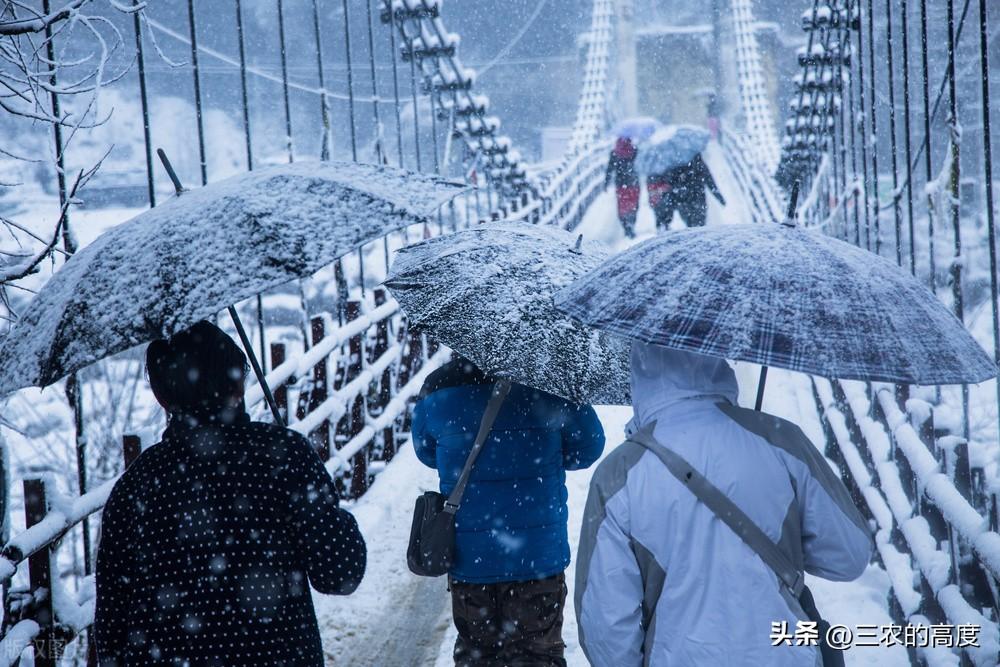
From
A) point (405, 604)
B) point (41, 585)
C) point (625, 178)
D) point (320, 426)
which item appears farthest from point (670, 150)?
point (41, 585)

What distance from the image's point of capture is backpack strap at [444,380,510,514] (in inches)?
96.0

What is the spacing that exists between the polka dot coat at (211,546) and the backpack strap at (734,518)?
64 cm

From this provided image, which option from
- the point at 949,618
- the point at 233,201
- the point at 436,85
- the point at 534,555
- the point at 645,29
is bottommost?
the point at 949,618

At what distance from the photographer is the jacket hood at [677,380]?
1857 mm

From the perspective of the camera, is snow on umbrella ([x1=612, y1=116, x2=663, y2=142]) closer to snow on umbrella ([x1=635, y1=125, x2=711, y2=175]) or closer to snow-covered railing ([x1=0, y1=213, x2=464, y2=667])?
snow on umbrella ([x1=635, y1=125, x2=711, y2=175])

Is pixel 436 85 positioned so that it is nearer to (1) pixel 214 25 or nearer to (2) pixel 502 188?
(2) pixel 502 188

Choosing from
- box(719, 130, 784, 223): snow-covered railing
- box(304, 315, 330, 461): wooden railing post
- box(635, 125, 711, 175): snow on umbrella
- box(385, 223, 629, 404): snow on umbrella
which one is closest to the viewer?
box(385, 223, 629, 404): snow on umbrella

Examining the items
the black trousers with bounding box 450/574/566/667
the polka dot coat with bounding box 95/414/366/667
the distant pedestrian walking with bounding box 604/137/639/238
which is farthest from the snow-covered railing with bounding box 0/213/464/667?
the distant pedestrian walking with bounding box 604/137/639/238

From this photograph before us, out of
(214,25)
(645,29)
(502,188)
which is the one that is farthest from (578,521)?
(645,29)

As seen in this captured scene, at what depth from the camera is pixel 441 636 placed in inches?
147

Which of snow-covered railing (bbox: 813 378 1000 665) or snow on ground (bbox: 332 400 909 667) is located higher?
snow-covered railing (bbox: 813 378 1000 665)

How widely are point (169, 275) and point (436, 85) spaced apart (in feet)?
37.3

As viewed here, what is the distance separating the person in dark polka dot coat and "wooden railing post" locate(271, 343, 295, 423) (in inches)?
93.8

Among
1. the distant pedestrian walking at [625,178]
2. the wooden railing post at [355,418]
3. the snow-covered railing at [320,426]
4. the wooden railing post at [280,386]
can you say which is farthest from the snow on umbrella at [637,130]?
the wooden railing post at [280,386]
